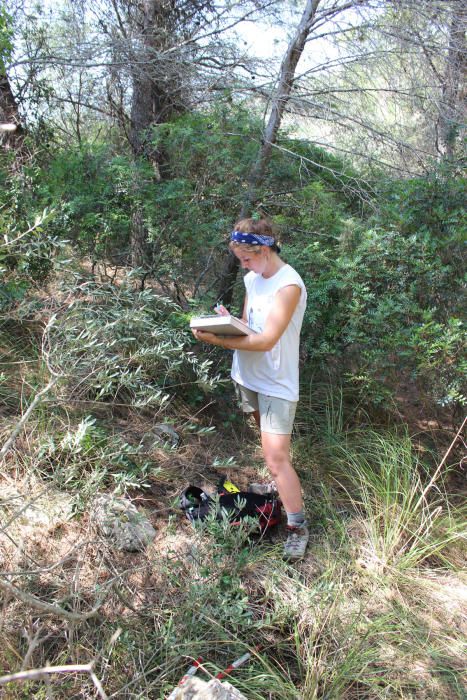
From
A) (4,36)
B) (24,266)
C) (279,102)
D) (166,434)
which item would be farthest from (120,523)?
(4,36)

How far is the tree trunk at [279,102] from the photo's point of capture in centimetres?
423

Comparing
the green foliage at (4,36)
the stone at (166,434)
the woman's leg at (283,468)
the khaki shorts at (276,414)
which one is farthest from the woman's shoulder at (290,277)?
the green foliage at (4,36)

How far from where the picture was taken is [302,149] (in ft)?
15.7

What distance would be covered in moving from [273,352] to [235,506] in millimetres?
1013

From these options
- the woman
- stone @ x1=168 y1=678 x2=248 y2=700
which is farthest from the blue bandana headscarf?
stone @ x1=168 y1=678 x2=248 y2=700

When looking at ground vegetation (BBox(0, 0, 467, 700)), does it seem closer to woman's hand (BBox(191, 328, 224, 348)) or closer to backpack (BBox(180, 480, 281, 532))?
backpack (BBox(180, 480, 281, 532))

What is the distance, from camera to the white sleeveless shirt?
116 inches

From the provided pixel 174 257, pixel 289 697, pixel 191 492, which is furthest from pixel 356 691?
pixel 174 257

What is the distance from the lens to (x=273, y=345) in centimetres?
285

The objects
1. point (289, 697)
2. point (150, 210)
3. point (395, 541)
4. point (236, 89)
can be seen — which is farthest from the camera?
point (236, 89)

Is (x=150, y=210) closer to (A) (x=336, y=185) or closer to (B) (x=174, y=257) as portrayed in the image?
(B) (x=174, y=257)

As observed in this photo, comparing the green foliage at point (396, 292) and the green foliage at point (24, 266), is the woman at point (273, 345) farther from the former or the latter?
the green foliage at point (24, 266)

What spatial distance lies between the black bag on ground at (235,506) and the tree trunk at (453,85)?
3.30 meters

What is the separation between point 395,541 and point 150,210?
9.95ft
